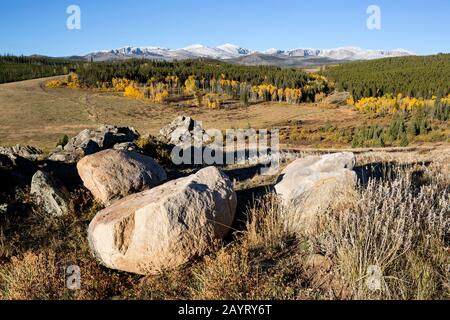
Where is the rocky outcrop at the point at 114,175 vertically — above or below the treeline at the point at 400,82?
below

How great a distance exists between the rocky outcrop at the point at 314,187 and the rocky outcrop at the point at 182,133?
15502 millimetres

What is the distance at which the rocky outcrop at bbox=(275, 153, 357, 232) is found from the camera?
6.23 meters

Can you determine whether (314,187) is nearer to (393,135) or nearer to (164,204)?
(164,204)

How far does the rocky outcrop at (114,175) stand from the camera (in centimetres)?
855

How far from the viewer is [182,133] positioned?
81.0ft

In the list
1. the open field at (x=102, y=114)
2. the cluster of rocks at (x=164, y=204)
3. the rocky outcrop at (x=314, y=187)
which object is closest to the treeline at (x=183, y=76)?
the open field at (x=102, y=114)

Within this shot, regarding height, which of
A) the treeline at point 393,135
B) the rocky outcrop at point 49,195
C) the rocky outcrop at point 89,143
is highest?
the rocky outcrop at point 89,143

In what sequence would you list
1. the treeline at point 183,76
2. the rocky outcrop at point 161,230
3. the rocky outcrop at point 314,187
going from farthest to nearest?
the treeline at point 183,76 < the rocky outcrop at point 314,187 < the rocky outcrop at point 161,230

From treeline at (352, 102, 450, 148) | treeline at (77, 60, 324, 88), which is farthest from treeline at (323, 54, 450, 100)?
treeline at (352, 102, 450, 148)

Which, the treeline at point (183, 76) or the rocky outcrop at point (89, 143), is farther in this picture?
the treeline at point (183, 76)

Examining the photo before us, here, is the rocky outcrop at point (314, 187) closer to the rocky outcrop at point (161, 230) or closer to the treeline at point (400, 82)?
the rocky outcrop at point (161, 230)

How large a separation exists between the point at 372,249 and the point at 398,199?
1.64 metres

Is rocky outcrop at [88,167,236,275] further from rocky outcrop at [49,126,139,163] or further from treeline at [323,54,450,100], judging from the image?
treeline at [323,54,450,100]
